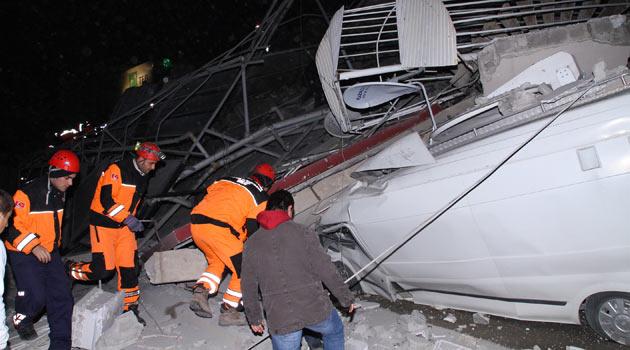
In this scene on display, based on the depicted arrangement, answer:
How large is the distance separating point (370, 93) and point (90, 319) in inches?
130

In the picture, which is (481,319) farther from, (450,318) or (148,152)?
(148,152)

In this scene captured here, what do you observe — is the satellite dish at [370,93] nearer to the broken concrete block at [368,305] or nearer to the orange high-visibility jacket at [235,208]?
the orange high-visibility jacket at [235,208]

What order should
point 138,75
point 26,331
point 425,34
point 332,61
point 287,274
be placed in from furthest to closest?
point 138,75, point 332,61, point 425,34, point 26,331, point 287,274

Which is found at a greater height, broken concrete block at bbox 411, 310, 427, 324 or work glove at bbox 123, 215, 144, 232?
work glove at bbox 123, 215, 144, 232

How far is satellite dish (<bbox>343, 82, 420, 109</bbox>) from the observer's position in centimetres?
387

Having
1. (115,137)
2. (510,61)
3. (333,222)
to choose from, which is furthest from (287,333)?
(115,137)

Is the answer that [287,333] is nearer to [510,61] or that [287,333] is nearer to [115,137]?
[510,61]

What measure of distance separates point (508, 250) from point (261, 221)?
1536 mm

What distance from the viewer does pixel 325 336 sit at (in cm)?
254

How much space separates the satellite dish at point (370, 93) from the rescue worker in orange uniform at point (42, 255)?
2692 millimetres

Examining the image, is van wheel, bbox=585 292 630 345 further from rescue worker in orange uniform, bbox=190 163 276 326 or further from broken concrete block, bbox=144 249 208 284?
broken concrete block, bbox=144 249 208 284

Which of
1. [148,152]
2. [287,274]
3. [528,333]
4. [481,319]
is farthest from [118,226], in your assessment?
[528,333]

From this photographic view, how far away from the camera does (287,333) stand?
2.31 m

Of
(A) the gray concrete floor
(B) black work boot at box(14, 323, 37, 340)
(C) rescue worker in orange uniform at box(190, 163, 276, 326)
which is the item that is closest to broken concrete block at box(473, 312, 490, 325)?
(A) the gray concrete floor
